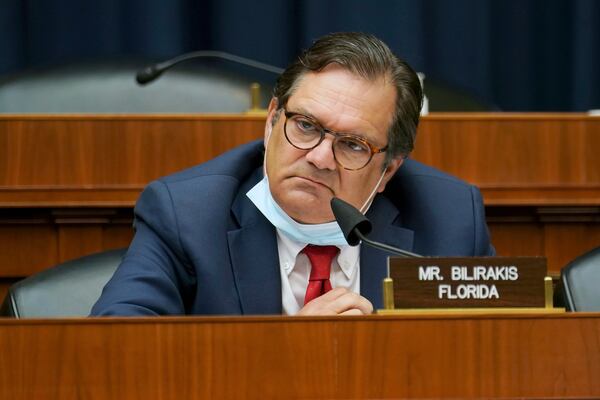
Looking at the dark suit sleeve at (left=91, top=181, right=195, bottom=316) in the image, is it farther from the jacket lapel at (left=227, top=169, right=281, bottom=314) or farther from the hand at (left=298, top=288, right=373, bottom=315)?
the hand at (left=298, top=288, right=373, bottom=315)

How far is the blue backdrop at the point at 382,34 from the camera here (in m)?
4.48

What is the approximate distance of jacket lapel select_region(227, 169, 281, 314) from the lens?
227 cm

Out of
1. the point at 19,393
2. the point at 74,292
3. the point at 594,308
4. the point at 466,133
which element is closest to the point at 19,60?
the point at 466,133

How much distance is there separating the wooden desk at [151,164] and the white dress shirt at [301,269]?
0.62m

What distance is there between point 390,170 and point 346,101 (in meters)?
0.22

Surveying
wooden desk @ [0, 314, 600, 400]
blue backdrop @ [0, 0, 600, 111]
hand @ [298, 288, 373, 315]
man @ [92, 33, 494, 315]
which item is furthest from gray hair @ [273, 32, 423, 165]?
blue backdrop @ [0, 0, 600, 111]

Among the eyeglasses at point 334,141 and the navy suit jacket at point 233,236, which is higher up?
the eyeglasses at point 334,141

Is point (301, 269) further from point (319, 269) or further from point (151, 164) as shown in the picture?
point (151, 164)

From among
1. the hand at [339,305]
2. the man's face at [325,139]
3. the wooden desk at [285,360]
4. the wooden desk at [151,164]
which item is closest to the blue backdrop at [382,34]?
the wooden desk at [151,164]

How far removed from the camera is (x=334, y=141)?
221 centimetres

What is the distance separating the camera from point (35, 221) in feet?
Result: 9.48

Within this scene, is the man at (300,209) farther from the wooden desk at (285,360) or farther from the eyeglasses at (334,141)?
the wooden desk at (285,360)

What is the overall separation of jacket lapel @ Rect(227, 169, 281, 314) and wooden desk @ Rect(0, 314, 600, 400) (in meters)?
0.76

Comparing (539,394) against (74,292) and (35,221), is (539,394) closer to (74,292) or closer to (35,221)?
(74,292)
